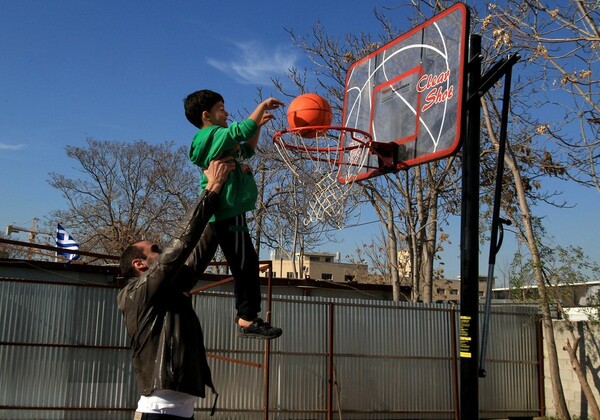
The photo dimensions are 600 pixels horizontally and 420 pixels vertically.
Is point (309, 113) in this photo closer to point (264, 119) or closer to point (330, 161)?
point (330, 161)

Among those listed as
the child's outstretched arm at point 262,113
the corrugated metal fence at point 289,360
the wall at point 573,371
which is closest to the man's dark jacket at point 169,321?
the child's outstretched arm at point 262,113

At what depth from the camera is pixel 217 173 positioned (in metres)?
3.66

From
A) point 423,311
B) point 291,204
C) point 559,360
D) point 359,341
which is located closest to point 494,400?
point 559,360

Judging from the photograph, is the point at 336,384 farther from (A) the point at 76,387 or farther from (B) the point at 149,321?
(B) the point at 149,321

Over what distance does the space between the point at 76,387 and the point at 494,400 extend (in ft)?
29.2

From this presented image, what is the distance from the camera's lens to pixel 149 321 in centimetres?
335

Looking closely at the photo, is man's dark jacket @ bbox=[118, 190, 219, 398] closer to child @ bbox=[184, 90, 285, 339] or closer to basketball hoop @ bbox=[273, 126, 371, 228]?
child @ bbox=[184, 90, 285, 339]

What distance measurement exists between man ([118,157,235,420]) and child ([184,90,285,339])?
0.48 meters

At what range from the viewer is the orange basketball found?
246 inches

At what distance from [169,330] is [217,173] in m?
0.90

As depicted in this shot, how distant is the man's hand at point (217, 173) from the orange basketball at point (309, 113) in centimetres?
256

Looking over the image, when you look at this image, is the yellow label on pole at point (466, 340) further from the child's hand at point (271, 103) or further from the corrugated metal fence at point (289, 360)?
the corrugated metal fence at point (289, 360)

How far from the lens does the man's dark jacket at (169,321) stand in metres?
3.23

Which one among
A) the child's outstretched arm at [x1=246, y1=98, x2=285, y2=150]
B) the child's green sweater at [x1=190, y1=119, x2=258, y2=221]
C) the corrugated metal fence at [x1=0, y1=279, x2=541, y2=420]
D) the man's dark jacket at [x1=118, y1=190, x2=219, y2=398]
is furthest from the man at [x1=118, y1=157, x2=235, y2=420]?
the corrugated metal fence at [x1=0, y1=279, x2=541, y2=420]
